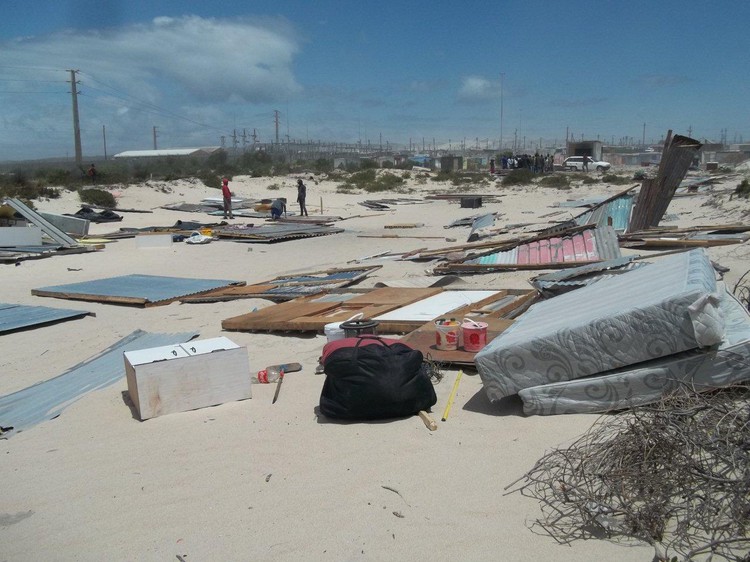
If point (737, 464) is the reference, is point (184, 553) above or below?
below

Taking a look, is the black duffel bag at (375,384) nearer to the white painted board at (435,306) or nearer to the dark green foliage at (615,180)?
the white painted board at (435,306)

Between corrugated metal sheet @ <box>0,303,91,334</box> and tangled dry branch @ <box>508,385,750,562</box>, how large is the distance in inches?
312

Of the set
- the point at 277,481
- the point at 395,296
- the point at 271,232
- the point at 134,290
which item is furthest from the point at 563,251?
the point at 271,232

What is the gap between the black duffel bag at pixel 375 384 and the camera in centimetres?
482

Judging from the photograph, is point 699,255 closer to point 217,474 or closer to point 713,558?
point 713,558

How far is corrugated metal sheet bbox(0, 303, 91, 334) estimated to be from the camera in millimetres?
9352

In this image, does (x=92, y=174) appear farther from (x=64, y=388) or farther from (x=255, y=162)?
(x=64, y=388)

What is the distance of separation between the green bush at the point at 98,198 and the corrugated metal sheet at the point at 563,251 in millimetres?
22344

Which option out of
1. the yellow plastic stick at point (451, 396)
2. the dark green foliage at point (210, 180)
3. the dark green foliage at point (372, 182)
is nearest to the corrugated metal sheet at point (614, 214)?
the yellow plastic stick at point (451, 396)

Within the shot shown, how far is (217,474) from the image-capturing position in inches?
170

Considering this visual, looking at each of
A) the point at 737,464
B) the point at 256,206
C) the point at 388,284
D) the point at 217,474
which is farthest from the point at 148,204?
the point at 737,464

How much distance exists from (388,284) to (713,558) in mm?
8174

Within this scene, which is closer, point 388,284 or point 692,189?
point 388,284

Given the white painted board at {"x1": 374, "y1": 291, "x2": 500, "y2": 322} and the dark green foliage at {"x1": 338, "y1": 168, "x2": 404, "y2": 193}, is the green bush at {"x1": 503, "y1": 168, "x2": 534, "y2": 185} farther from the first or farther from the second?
the white painted board at {"x1": 374, "y1": 291, "x2": 500, "y2": 322}
